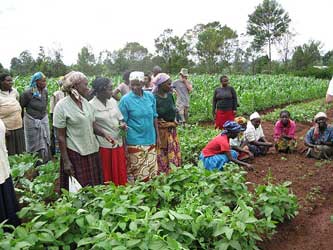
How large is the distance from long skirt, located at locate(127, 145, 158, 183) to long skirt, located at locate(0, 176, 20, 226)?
5.00 ft

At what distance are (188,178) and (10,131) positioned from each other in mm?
3178

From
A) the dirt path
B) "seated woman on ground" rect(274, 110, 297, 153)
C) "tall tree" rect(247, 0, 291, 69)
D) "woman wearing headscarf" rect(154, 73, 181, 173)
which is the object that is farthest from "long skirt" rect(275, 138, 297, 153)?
"tall tree" rect(247, 0, 291, 69)

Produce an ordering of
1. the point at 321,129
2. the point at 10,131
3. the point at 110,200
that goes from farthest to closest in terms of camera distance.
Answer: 1. the point at 321,129
2. the point at 10,131
3. the point at 110,200

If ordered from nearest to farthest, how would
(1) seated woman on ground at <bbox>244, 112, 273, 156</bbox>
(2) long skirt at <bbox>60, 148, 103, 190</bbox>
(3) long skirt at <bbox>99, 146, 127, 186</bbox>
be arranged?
(2) long skirt at <bbox>60, 148, 103, 190</bbox> → (3) long skirt at <bbox>99, 146, 127, 186</bbox> → (1) seated woman on ground at <bbox>244, 112, 273, 156</bbox>

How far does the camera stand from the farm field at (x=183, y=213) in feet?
8.48

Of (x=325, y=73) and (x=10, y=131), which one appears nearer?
(x=10, y=131)

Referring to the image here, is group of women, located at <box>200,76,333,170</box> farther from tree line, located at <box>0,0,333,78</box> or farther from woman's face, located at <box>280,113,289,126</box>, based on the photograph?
tree line, located at <box>0,0,333,78</box>

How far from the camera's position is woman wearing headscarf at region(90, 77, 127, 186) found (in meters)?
4.19

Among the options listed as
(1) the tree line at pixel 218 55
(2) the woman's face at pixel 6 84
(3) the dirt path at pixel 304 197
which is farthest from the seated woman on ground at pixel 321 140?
(1) the tree line at pixel 218 55

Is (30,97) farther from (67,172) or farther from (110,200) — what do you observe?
(110,200)

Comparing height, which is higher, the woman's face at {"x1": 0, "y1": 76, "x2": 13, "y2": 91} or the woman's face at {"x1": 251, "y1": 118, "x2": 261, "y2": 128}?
the woman's face at {"x1": 0, "y1": 76, "x2": 13, "y2": 91}

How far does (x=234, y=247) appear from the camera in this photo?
9.28ft

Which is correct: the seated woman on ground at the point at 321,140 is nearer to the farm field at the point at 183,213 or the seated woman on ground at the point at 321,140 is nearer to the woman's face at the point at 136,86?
the farm field at the point at 183,213

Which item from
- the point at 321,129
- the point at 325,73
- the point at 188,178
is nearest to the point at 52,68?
the point at 325,73
